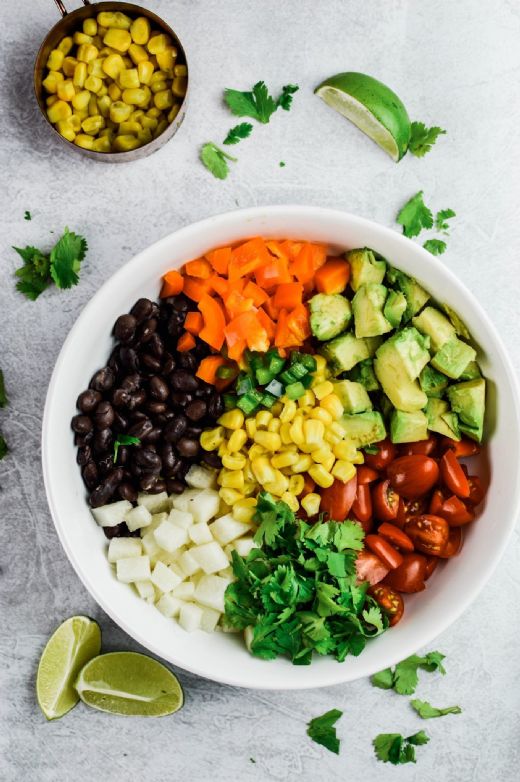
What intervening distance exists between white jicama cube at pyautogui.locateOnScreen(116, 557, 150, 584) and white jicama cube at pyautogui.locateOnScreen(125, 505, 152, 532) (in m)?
0.11

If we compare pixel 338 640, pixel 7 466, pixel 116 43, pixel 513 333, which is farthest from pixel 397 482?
pixel 116 43

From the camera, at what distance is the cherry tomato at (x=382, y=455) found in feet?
8.75

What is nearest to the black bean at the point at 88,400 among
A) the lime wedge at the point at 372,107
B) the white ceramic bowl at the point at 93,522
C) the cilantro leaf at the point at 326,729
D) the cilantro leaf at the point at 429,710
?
the white ceramic bowl at the point at 93,522

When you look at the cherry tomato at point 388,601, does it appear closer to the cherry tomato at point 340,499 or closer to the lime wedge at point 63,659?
the cherry tomato at point 340,499

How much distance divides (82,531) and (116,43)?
175cm

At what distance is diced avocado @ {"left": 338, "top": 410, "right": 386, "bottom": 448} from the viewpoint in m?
2.59

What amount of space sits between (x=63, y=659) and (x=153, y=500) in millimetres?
765

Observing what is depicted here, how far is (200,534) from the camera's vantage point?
2592 millimetres

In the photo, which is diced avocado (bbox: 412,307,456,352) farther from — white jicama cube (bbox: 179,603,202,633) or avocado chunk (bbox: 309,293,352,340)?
white jicama cube (bbox: 179,603,202,633)

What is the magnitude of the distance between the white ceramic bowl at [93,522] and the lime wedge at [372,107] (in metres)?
0.50

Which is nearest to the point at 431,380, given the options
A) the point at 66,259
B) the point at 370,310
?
the point at 370,310

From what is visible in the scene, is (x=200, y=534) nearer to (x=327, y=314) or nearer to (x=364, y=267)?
(x=327, y=314)

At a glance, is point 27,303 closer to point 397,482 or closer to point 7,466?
point 7,466

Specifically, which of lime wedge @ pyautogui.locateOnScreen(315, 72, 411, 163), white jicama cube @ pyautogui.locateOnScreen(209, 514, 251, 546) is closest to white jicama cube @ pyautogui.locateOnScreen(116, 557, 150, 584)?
white jicama cube @ pyautogui.locateOnScreen(209, 514, 251, 546)
